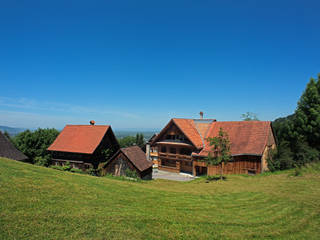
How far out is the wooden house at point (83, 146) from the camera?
27016 millimetres

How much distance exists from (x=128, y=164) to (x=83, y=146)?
937 cm

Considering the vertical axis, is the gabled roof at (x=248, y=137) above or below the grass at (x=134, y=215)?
above

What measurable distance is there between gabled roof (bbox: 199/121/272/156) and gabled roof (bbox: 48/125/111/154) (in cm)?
→ 1712

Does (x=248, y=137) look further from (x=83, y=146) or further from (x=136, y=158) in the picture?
(x=83, y=146)

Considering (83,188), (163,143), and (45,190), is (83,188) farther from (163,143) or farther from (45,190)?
(163,143)

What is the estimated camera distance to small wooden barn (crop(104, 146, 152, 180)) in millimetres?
22656

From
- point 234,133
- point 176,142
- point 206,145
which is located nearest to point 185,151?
point 176,142

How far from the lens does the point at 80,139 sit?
29031 millimetres

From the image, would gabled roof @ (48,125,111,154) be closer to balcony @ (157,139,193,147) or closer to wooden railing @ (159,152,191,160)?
balcony @ (157,139,193,147)

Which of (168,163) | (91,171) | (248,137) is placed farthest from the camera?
(168,163)

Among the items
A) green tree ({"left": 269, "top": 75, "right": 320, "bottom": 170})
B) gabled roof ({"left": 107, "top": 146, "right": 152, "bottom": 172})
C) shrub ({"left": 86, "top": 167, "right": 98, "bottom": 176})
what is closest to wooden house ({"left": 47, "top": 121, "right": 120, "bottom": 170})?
shrub ({"left": 86, "top": 167, "right": 98, "bottom": 176})

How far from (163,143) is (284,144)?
2016 centimetres

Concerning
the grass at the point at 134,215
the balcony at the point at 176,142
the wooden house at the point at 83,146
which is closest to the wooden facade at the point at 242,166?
the balcony at the point at 176,142

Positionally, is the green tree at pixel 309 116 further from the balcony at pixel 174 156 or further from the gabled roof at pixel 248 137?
the balcony at pixel 174 156
